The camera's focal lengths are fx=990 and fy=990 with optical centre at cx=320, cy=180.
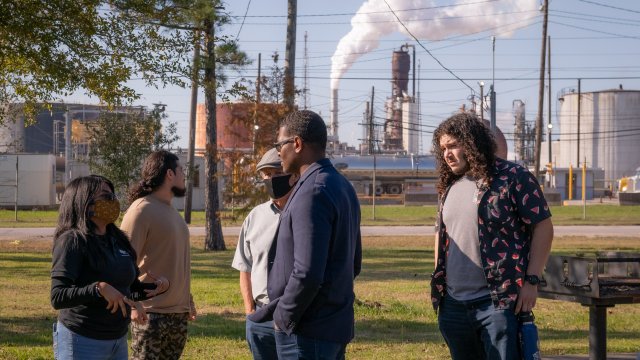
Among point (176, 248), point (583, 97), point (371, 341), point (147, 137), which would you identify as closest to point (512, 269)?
point (176, 248)

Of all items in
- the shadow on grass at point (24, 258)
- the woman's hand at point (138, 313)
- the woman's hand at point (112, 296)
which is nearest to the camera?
the woman's hand at point (112, 296)

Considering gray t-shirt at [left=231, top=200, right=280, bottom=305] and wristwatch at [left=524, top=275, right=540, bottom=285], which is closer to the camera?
wristwatch at [left=524, top=275, right=540, bottom=285]

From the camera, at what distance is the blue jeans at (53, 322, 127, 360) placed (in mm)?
5152

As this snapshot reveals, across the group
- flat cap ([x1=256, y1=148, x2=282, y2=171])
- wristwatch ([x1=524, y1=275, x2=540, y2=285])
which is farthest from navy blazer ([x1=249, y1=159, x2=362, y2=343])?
flat cap ([x1=256, y1=148, x2=282, y2=171])

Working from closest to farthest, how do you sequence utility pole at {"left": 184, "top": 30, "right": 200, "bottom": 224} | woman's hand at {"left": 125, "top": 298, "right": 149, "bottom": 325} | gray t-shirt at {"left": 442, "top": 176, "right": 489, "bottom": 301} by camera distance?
gray t-shirt at {"left": 442, "top": 176, "right": 489, "bottom": 301}
woman's hand at {"left": 125, "top": 298, "right": 149, "bottom": 325}
utility pole at {"left": 184, "top": 30, "right": 200, "bottom": 224}

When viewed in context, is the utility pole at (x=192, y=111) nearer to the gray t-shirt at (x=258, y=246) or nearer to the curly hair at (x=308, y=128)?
the gray t-shirt at (x=258, y=246)

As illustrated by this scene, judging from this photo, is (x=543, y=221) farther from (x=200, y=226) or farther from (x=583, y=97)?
(x=583, y=97)

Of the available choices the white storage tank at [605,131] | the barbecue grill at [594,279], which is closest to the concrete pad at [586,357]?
the barbecue grill at [594,279]

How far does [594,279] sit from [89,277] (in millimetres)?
3579

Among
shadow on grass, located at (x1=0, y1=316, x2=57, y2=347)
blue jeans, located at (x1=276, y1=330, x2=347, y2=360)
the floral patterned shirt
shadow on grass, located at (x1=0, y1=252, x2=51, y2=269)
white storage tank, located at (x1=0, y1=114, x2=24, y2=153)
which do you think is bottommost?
shadow on grass, located at (x1=0, y1=252, x2=51, y2=269)

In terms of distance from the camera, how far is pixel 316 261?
4.48m

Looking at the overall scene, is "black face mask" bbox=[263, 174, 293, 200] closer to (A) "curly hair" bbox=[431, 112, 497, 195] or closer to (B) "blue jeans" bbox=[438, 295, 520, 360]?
(A) "curly hair" bbox=[431, 112, 497, 195]

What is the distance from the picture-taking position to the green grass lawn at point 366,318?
10.4 m

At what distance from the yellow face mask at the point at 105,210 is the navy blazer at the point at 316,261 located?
100 centimetres
